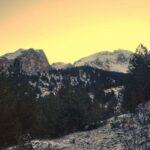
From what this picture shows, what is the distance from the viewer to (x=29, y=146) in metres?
15.3

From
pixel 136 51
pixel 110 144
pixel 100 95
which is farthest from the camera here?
pixel 100 95

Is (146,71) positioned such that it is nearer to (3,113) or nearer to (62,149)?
(3,113)

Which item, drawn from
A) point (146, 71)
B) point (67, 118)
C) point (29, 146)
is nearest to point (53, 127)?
point (67, 118)

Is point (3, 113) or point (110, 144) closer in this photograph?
point (110, 144)

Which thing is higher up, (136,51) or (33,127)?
(136,51)

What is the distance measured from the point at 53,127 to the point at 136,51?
160 ft

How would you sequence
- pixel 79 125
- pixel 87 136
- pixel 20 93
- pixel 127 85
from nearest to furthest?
pixel 87 136
pixel 79 125
pixel 20 93
pixel 127 85

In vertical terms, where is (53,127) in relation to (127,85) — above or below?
below

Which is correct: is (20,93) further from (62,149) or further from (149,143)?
(149,143)

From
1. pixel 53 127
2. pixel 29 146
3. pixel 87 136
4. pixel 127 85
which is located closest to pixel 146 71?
pixel 127 85

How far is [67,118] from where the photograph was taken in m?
41.8

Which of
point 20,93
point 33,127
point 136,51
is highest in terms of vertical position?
point 136,51

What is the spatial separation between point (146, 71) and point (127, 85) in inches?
250

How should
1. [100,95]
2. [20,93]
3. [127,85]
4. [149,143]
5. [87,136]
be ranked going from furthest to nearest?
[100,95] → [127,85] → [20,93] → [87,136] → [149,143]
